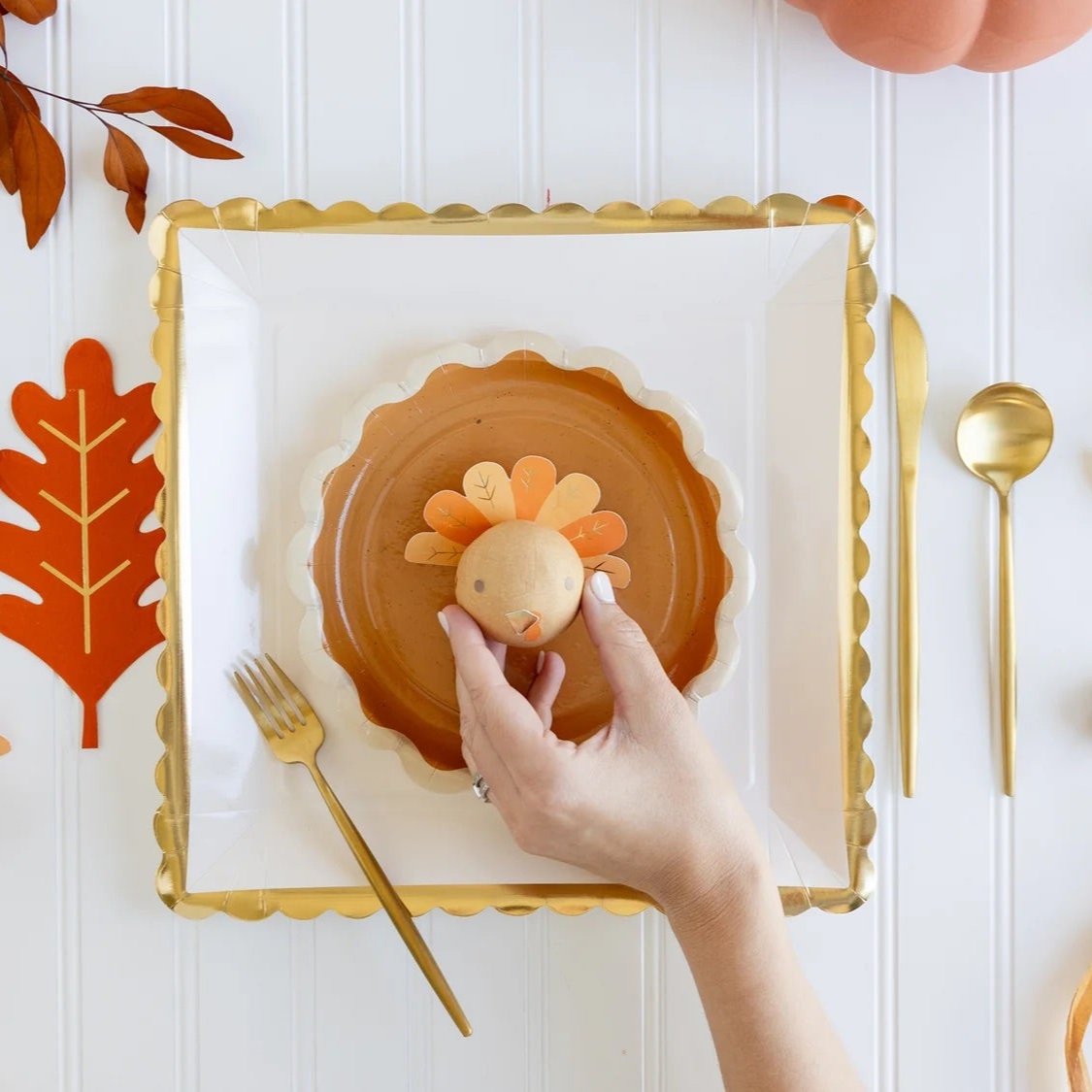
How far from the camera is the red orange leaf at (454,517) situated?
664mm

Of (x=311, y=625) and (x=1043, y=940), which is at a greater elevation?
(x=311, y=625)

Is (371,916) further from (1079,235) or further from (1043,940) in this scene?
(1079,235)

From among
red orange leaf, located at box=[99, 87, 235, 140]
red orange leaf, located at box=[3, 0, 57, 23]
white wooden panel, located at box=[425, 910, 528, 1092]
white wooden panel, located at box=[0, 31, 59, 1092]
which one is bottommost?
white wooden panel, located at box=[425, 910, 528, 1092]

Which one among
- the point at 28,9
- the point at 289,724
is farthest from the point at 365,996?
the point at 28,9

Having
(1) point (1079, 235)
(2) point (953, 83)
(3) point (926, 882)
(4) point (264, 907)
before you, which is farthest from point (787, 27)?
(4) point (264, 907)

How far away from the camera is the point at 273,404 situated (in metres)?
0.72

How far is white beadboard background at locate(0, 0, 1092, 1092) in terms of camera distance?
29.2 inches

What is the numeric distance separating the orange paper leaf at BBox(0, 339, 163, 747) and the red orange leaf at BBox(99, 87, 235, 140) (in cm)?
19

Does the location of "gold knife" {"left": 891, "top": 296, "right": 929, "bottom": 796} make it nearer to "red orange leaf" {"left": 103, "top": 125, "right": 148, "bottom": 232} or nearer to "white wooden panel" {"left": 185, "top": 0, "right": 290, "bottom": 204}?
"white wooden panel" {"left": 185, "top": 0, "right": 290, "bottom": 204}

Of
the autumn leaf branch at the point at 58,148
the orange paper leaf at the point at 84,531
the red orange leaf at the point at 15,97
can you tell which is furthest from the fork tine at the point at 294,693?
the red orange leaf at the point at 15,97

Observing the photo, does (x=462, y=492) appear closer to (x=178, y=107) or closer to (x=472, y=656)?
(x=472, y=656)

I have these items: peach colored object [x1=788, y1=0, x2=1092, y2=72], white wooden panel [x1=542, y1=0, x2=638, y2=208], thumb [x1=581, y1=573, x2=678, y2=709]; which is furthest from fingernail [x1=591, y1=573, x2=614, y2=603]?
peach colored object [x1=788, y1=0, x2=1092, y2=72]

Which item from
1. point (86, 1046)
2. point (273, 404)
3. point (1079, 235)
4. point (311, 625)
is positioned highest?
point (1079, 235)

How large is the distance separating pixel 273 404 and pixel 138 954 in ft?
1.57
